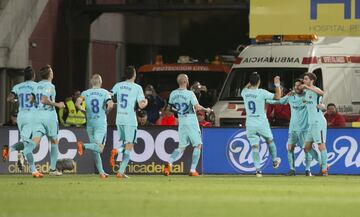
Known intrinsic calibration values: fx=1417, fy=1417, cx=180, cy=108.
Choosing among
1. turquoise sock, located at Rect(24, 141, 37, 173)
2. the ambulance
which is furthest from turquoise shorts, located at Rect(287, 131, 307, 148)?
the ambulance

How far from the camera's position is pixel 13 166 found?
2880 cm

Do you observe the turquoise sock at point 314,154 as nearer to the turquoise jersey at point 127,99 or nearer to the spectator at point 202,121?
the spectator at point 202,121

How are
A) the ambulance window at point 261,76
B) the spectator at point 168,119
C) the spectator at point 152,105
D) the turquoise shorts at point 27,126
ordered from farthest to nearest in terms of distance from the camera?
the spectator at point 152,105, the ambulance window at point 261,76, the spectator at point 168,119, the turquoise shorts at point 27,126

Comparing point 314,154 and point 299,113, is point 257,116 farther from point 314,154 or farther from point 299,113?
point 314,154

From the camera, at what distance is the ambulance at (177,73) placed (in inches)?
A: 1412

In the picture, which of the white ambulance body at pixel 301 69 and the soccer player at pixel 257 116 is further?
the white ambulance body at pixel 301 69

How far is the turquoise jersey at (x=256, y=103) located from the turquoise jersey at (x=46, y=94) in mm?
3816

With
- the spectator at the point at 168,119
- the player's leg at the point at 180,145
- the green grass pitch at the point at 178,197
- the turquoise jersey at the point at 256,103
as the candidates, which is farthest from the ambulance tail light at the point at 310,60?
the green grass pitch at the point at 178,197

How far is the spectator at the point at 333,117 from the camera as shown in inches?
1200

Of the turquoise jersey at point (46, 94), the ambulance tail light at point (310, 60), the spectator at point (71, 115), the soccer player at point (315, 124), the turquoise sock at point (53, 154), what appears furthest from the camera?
the spectator at point (71, 115)

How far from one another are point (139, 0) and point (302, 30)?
2044 centimetres

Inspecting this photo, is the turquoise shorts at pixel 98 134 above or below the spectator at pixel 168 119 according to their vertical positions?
below

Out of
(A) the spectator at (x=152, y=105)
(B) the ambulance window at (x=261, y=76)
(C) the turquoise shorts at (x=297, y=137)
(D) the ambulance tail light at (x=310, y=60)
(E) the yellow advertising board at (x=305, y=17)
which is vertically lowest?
(C) the turquoise shorts at (x=297, y=137)

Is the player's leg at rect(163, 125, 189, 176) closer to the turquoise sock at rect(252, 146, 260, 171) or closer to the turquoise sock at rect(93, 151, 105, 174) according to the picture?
the turquoise sock at rect(252, 146, 260, 171)
